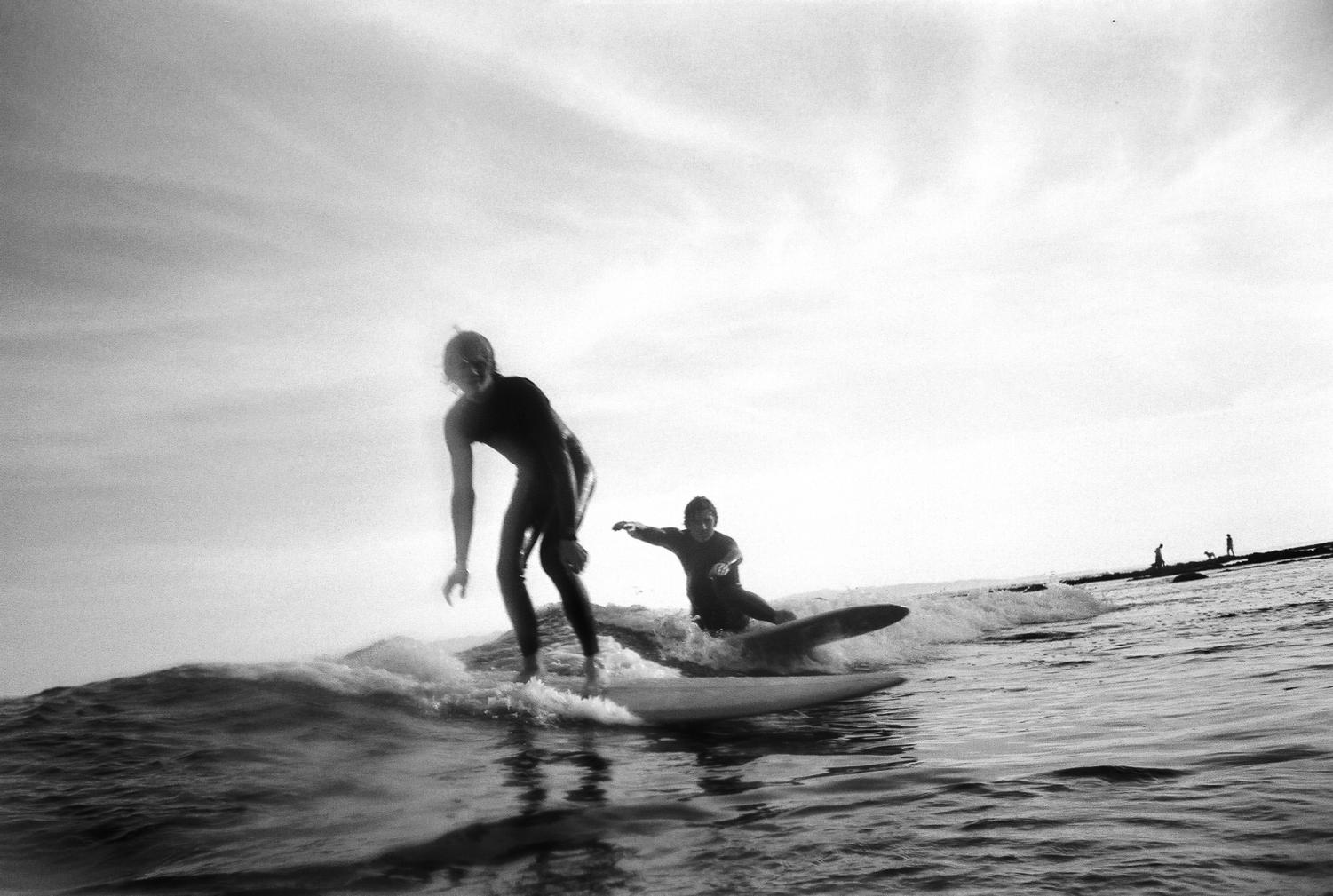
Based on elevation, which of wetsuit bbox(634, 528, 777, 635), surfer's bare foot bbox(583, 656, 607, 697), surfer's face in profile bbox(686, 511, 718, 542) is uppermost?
surfer's face in profile bbox(686, 511, 718, 542)

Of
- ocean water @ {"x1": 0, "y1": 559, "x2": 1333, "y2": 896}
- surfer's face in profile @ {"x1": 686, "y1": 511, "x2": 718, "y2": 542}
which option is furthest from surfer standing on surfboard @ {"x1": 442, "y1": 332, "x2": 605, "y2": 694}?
surfer's face in profile @ {"x1": 686, "y1": 511, "x2": 718, "y2": 542}

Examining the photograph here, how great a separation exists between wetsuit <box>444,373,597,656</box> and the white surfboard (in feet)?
1.26

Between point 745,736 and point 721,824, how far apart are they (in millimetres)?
2056

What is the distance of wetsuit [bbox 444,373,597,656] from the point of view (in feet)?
17.1

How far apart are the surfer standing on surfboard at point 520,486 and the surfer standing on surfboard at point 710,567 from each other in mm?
3536

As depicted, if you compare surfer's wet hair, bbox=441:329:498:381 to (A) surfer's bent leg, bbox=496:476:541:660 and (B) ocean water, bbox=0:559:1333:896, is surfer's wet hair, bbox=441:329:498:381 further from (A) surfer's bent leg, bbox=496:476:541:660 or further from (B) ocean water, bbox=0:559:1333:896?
(B) ocean water, bbox=0:559:1333:896

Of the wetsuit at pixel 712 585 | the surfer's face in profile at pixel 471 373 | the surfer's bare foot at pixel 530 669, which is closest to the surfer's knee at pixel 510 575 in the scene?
the surfer's bare foot at pixel 530 669

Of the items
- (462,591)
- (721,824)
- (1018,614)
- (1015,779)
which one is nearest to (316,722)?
(462,591)

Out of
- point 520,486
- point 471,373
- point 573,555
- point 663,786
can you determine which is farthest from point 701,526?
point 663,786

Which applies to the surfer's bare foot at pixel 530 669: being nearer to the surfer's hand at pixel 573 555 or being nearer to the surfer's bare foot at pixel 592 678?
the surfer's bare foot at pixel 592 678

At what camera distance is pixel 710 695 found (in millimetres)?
5418

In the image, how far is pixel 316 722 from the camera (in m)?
4.71

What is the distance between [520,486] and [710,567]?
13.2ft

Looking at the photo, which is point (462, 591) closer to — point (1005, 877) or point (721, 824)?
point (721, 824)
